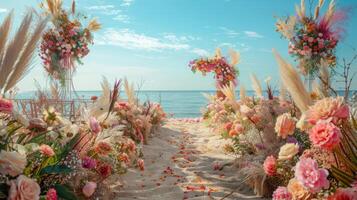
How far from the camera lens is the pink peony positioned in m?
1.81

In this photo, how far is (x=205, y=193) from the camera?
381 centimetres

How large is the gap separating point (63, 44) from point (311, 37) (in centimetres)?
501

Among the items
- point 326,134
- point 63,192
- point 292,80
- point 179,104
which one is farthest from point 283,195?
point 179,104

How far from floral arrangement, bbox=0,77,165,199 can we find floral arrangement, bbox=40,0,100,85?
4.71 m

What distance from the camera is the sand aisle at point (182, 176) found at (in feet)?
12.5

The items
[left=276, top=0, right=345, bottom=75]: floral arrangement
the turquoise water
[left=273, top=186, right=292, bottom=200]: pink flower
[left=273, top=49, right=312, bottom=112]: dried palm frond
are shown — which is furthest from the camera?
the turquoise water

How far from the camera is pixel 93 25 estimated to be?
323 inches

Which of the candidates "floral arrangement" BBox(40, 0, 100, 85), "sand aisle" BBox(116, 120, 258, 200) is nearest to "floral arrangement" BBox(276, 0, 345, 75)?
"sand aisle" BBox(116, 120, 258, 200)

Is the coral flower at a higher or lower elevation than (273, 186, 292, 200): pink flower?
higher

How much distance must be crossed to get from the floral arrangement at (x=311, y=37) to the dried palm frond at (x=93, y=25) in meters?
3.90

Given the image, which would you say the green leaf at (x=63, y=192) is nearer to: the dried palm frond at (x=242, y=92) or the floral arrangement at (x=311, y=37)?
the dried palm frond at (x=242, y=92)

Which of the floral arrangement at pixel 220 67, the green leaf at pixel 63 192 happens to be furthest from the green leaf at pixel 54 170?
the floral arrangement at pixel 220 67

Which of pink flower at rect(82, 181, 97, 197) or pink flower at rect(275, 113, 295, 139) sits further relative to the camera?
pink flower at rect(82, 181, 97, 197)

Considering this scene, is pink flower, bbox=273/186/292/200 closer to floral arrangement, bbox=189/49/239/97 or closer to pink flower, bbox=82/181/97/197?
pink flower, bbox=82/181/97/197
